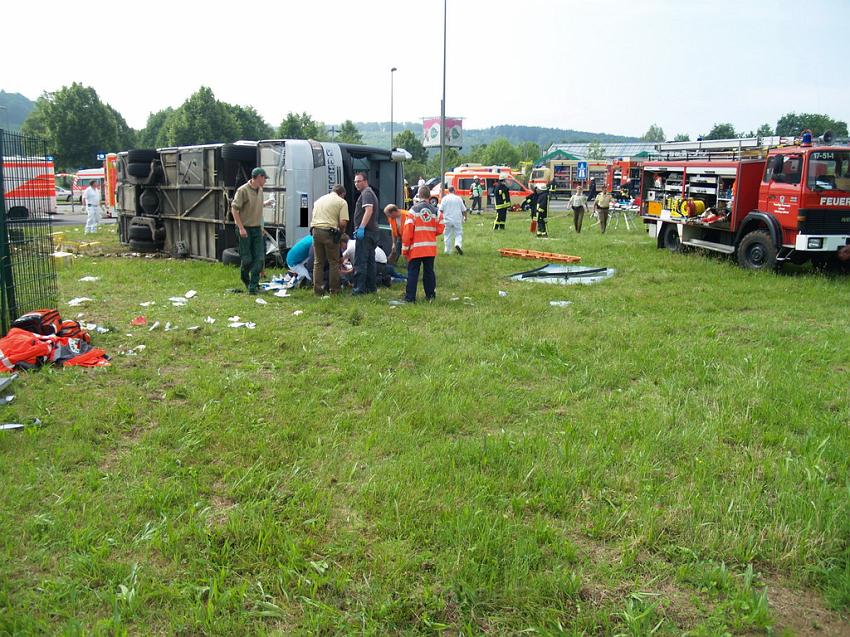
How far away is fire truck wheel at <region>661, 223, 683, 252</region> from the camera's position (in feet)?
56.4

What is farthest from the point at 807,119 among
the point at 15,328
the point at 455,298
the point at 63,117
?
the point at 15,328

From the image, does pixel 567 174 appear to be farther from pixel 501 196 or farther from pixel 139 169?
pixel 139 169

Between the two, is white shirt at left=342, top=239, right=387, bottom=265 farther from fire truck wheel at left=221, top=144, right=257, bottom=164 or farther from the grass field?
the grass field

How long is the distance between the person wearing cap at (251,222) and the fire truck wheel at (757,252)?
908 cm

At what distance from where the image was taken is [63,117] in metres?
56.1

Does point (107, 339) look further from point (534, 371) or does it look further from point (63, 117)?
point (63, 117)

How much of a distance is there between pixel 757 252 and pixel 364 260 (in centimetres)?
782

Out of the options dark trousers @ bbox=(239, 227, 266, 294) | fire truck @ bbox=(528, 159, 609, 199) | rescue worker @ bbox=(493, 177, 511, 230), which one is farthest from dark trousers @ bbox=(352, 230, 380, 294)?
fire truck @ bbox=(528, 159, 609, 199)

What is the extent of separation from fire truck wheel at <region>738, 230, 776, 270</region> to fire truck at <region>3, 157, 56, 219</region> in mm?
11651

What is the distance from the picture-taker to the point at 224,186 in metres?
13.1

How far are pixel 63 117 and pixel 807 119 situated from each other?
83825 millimetres

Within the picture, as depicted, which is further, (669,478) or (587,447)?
(587,447)

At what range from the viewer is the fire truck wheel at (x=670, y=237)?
1719 centimetres

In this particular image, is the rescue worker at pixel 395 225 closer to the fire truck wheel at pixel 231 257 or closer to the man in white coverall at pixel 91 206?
the fire truck wheel at pixel 231 257
